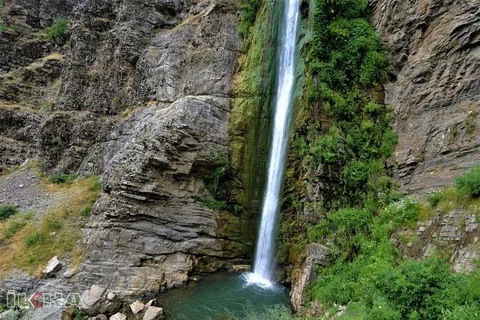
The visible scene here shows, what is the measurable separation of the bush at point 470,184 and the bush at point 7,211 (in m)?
21.9

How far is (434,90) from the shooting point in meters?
12.1

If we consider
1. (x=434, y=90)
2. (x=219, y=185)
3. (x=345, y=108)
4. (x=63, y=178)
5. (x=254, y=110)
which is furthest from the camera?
(x=63, y=178)

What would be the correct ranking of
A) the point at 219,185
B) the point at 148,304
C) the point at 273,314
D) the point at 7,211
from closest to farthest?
1. the point at 273,314
2. the point at 148,304
3. the point at 219,185
4. the point at 7,211

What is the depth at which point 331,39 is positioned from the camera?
50.5 ft

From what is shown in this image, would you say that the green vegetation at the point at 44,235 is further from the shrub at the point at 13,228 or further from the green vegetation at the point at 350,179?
the green vegetation at the point at 350,179

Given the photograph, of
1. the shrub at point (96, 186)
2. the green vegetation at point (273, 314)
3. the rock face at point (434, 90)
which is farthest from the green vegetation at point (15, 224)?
the rock face at point (434, 90)

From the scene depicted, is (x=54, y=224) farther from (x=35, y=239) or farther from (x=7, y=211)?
(x=7, y=211)

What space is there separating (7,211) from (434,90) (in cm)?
2301

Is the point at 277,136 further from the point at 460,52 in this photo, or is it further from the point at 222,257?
the point at 460,52

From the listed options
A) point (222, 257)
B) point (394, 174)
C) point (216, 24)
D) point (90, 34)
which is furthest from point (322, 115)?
point (90, 34)

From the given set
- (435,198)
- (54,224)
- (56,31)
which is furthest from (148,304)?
(56,31)

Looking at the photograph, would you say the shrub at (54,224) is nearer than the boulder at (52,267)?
No

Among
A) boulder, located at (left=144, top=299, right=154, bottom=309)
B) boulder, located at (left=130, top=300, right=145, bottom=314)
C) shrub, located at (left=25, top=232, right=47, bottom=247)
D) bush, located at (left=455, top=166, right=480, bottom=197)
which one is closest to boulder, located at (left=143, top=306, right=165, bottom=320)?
boulder, located at (left=144, top=299, right=154, bottom=309)

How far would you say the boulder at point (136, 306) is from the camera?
442 inches
